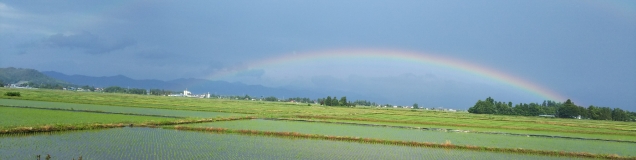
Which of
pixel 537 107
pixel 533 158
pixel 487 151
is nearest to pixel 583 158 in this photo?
pixel 533 158

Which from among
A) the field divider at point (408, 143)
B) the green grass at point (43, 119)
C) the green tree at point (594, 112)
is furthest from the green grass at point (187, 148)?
the green tree at point (594, 112)

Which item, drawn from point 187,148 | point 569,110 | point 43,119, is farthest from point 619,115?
point 43,119

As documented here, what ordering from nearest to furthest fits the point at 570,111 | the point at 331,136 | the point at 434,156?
1. the point at 434,156
2. the point at 331,136
3. the point at 570,111

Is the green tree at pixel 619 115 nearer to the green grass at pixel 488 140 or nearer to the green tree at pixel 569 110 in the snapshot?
the green tree at pixel 569 110

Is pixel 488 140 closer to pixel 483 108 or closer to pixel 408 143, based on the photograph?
pixel 408 143

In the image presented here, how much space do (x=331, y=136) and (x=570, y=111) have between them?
9504 centimetres

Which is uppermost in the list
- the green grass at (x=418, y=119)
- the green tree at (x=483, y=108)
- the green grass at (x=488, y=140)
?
the green tree at (x=483, y=108)

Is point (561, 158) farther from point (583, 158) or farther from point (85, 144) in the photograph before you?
point (85, 144)

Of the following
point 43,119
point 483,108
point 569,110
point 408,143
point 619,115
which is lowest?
point 408,143

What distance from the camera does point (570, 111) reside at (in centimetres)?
9575

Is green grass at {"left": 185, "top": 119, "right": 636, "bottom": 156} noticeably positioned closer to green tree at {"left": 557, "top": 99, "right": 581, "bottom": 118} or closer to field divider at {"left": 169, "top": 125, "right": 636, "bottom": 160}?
field divider at {"left": 169, "top": 125, "right": 636, "bottom": 160}

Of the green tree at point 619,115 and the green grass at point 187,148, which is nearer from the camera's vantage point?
the green grass at point 187,148

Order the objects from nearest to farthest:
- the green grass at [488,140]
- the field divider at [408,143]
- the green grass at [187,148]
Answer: the green grass at [187,148], the field divider at [408,143], the green grass at [488,140]

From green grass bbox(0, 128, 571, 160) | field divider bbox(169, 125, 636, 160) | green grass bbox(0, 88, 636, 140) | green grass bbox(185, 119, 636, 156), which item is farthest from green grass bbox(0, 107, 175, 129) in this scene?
green grass bbox(0, 88, 636, 140)
